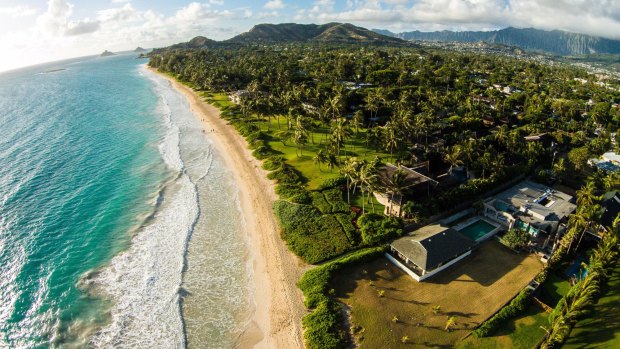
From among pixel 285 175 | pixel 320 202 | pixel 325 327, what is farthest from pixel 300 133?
pixel 325 327

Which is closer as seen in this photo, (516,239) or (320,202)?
(516,239)

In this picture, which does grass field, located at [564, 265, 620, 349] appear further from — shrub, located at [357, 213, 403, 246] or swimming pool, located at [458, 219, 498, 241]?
shrub, located at [357, 213, 403, 246]

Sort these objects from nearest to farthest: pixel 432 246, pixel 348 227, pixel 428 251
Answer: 1. pixel 428 251
2. pixel 432 246
3. pixel 348 227

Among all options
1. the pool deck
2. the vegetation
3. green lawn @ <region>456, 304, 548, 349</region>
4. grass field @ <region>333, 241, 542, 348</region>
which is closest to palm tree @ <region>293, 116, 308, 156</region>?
the vegetation

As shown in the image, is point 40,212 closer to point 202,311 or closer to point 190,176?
point 190,176

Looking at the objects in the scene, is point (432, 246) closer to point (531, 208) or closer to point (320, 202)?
point (320, 202)

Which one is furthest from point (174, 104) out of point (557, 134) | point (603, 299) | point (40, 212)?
point (603, 299)

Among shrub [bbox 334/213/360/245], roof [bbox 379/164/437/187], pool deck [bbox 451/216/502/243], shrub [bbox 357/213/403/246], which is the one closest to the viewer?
shrub [bbox 357/213/403/246]
